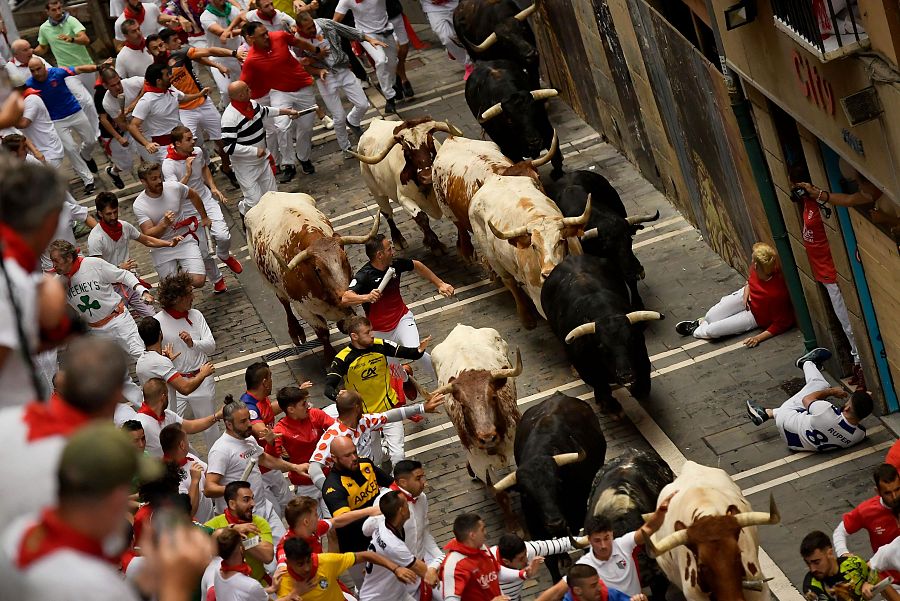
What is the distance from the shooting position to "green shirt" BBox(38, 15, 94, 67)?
25078mm

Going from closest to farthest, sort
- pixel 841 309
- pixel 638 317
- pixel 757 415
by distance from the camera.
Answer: pixel 841 309 < pixel 757 415 < pixel 638 317

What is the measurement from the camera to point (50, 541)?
4.38 meters

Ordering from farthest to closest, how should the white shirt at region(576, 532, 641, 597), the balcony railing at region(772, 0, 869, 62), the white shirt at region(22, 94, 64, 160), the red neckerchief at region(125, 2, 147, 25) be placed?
the red neckerchief at region(125, 2, 147, 25) < the white shirt at region(22, 94, 64, 160) < the balcony railing at region(772, 0, 869, 62) < the white shirt at region(576, 532, 641, 597)

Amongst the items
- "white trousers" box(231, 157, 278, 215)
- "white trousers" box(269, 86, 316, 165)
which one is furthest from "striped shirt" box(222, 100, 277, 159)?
"white trousers" box(269, 86, 316, 165)

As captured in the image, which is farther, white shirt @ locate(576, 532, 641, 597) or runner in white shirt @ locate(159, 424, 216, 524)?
runner in white shirt @ locate(159, 424, 216, 524)

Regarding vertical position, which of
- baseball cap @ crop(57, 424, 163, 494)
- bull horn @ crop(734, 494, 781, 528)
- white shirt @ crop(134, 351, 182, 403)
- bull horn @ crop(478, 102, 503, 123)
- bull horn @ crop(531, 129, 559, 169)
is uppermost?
baseball cap @ crop(57, 424, 163, 494)

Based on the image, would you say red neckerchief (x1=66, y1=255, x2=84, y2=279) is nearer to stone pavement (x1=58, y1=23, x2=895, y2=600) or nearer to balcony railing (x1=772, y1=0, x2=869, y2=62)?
stone pavement (x1=58, y1=23, x2=895, y2=600)

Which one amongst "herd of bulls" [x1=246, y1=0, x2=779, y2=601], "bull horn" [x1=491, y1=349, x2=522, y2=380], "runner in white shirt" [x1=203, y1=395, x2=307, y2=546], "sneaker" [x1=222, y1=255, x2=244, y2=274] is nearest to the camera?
"herd of bulls" [x1=246, y1=0, x2=779, y2=601]

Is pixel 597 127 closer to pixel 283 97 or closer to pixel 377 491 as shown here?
pixel 283 97

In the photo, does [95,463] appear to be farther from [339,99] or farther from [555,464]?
[339,99]

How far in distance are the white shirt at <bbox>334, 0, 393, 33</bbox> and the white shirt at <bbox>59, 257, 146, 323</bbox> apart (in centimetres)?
812

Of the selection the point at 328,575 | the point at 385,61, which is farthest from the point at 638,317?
the point at 385,61

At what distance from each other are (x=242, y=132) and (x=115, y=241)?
2.96 m

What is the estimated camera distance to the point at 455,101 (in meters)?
24.0
